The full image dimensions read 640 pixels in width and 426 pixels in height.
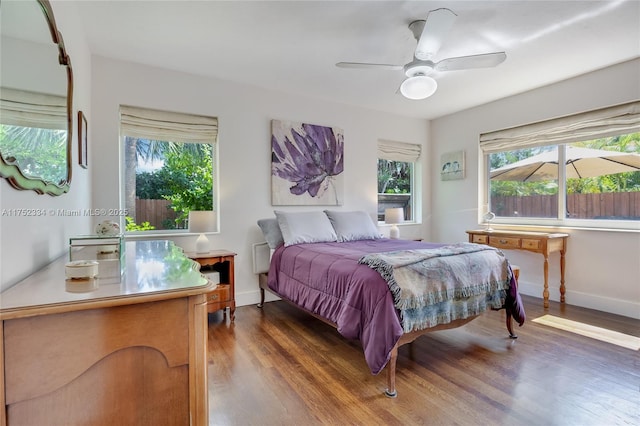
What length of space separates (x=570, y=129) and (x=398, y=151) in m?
2.06

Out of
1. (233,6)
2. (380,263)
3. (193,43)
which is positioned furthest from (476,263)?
(193,43)

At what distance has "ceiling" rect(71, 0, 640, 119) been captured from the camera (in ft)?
7.41

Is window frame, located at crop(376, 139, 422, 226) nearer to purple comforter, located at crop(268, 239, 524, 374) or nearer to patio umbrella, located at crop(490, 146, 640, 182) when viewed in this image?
patio umbrella, located at crop(490, 146, 640, 182)

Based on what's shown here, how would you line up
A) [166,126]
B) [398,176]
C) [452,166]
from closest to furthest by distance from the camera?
[166,126]
[452,166]
[398,176]

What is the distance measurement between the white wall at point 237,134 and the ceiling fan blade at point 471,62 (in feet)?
6.38

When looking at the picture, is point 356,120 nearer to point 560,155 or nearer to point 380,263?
point 560,155

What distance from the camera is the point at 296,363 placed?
2.28 metres

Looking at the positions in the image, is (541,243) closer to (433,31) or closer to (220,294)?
(433,31)

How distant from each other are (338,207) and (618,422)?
317cm

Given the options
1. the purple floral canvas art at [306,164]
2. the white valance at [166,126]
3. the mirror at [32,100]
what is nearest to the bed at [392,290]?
the purple floral canvas art at [306,164]

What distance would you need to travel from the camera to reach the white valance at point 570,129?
3.17 meters

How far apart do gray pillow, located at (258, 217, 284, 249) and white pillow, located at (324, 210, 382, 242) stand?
648mm

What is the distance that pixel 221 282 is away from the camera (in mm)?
3291

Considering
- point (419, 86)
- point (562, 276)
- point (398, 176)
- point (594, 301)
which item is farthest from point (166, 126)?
point (594, 301)
